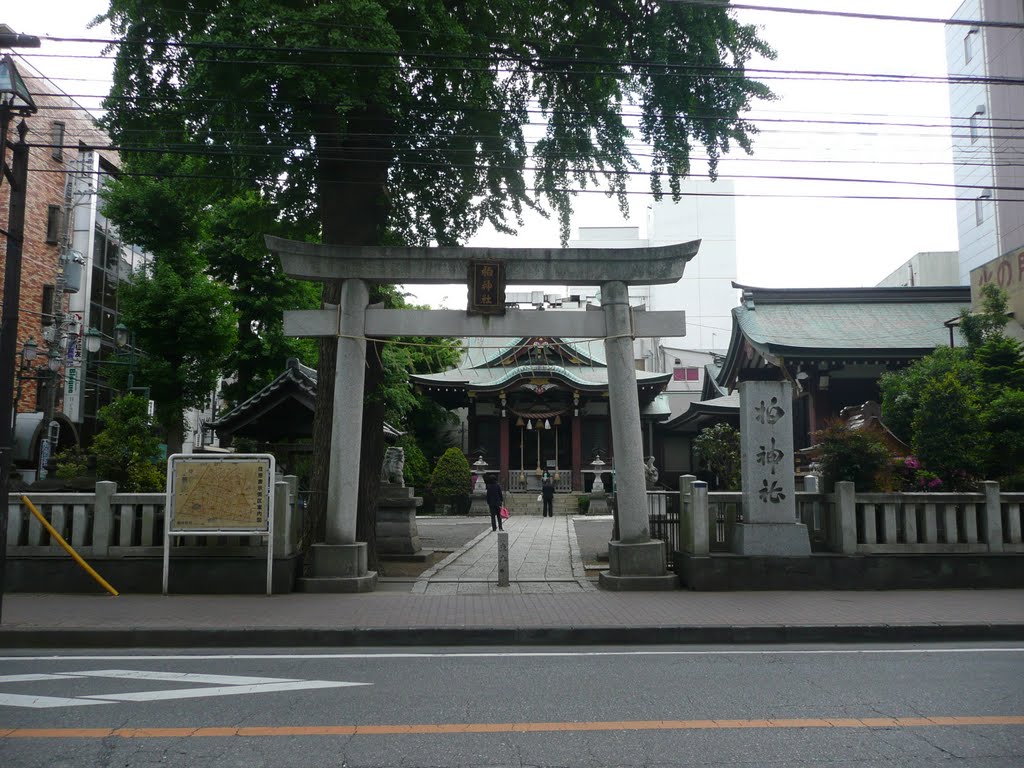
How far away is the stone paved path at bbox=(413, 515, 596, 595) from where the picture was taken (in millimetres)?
12227

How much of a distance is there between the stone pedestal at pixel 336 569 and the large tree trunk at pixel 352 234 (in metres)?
0.81

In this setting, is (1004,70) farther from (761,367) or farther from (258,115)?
(258,115)

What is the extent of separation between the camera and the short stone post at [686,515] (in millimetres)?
12195

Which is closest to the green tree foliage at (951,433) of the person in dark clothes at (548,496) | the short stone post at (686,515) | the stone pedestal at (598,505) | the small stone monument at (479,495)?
the short stone post at (686,515)

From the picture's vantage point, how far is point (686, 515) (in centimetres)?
1238

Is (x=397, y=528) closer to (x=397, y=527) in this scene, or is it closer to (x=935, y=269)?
(x=397, y=527)

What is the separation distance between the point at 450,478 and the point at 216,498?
21.0 meters

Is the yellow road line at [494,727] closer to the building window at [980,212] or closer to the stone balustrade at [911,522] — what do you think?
the stone balustrade at [911,522]

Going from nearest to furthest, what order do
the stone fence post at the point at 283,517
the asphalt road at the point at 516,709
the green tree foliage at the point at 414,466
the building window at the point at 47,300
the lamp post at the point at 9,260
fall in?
1. the asphalt road at the point at 516,709
2. the lamp post at the point at 9,260
3. the stone fence post at the point at 283,517
4. the building window at the point at 47,300
5. the green tree foliage at the point at 414,466

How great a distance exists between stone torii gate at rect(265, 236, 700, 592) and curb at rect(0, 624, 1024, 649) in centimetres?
276

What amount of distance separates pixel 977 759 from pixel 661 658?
3.51 metres

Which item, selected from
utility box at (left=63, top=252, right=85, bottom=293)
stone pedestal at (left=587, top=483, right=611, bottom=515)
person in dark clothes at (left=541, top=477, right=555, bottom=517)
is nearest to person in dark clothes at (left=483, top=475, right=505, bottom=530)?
person in dark clothes at (left=541, top=477, right=555, bottom=517)

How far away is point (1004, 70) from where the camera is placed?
35.8 meters

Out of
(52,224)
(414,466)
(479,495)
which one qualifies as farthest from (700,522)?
(52,224)
